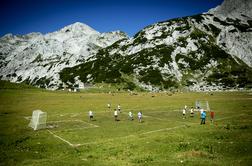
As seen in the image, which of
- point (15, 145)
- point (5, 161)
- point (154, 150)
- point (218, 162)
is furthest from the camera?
point (15, 145)

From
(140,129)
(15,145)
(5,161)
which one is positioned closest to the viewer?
(5,161)

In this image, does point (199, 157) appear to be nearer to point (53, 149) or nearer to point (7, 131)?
point (53, 149)

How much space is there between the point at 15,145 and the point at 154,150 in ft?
63.8

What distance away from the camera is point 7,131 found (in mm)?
45562

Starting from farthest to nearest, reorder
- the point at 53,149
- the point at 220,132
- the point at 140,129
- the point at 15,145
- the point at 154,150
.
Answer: the point at 140,129 < the point at 220,132 < the point at 15,145 < the point at 53,149 < the point at 154,150

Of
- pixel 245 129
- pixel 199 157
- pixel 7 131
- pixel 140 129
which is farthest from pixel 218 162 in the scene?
pixel 7 131

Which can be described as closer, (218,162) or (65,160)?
(218,162)

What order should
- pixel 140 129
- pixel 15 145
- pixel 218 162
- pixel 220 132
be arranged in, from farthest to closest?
pixel 140 129 → pixel 220 132 → pixel 15 145 → pixel 218 162

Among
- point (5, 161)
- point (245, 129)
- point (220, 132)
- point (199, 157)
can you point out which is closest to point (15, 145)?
point (5, 161)

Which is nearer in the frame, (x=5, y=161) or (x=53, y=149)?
(x=5, y=161)

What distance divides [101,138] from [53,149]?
8.11 meters

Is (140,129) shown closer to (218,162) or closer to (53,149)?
(53,149)

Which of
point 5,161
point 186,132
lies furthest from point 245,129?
point 5,161

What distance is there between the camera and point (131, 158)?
82.2 feet
